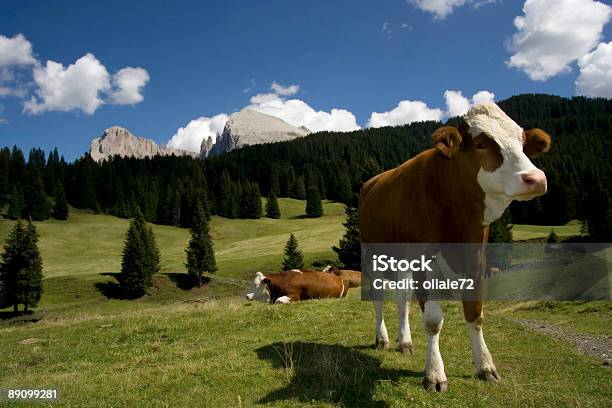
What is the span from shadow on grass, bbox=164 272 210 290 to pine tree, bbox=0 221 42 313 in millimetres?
20332

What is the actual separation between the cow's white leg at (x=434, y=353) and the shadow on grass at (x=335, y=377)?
65cm

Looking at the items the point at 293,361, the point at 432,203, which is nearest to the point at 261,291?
the point at 293,361

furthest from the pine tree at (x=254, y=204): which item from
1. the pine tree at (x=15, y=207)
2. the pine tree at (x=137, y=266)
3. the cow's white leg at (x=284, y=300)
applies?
the cow's white leg at (x=284, y=300)

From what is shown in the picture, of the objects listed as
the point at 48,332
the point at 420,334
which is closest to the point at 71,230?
the point at 48,332

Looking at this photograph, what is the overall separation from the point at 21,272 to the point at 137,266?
14.8 m

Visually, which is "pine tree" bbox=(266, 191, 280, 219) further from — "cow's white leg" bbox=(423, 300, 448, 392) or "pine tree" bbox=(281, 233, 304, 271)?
"cow's white leg" bbox=(423, 300, 448, 392)

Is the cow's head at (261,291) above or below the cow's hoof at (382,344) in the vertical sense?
below

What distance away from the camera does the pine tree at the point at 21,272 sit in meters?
52.1

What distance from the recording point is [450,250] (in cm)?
565

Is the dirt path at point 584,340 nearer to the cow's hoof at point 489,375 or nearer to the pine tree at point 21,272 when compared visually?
the cow's hoof at point 489,375

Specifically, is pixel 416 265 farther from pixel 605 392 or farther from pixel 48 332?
pixel 48 332

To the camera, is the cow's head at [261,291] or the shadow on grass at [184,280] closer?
the cow's head at [261,291]

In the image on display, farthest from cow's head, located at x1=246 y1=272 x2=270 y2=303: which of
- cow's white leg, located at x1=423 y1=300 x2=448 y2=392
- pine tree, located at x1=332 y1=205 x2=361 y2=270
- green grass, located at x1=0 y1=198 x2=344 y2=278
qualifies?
green grass, located at x1=0 y1=198 x2=344 y2=278

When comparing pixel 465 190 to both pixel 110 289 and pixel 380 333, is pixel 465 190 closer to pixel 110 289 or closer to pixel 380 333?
pixel 380 333
